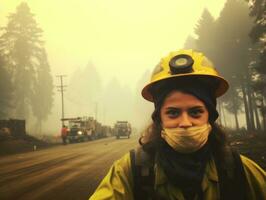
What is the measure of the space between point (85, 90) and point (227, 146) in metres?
129

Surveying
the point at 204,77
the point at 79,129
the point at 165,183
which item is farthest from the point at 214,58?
the point at 165,183

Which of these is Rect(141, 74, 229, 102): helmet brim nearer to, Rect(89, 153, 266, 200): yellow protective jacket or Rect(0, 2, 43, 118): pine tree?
Rect(89, 153, 266, 200): yellow protective jacket

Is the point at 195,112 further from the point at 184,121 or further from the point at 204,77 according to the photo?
the point at 204,77

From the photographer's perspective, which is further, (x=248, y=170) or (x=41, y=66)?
(x=41, y=66)

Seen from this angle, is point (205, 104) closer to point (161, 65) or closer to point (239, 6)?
point (161, 65)

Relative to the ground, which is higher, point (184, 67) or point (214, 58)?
point (214, 58)

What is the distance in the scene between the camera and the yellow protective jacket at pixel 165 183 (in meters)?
2.58

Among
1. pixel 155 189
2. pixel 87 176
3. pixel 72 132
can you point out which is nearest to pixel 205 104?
pixel 155 189

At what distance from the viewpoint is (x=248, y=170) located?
2.76 m

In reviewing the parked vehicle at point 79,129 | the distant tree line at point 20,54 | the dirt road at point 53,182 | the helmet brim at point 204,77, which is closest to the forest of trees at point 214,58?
the distant tree line at point 20,54

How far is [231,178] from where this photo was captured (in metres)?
2.68

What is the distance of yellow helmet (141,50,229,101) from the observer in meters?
2.90

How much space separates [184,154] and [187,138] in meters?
0.12

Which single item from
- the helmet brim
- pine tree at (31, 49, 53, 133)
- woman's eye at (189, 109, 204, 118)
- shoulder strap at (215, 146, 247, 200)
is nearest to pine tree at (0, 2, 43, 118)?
pine tree at (31, 49, 53, 133)
